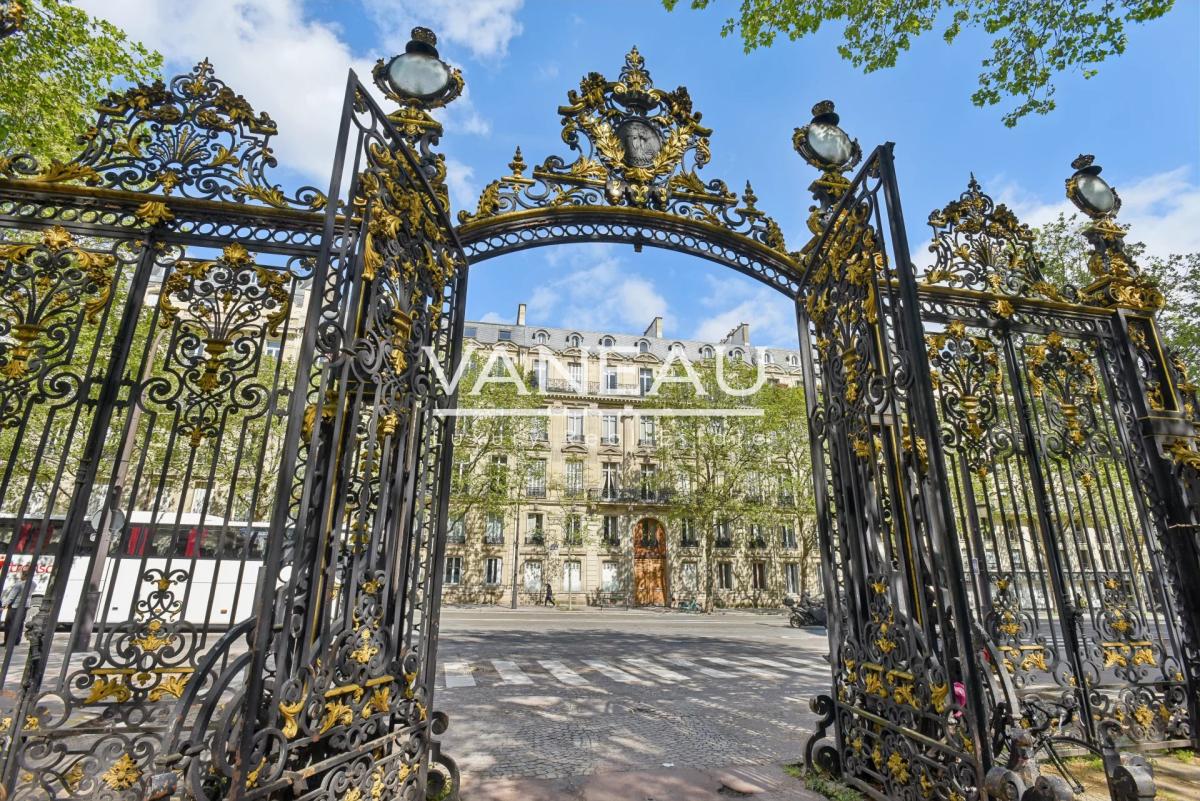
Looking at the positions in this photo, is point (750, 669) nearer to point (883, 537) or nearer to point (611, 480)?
point (883, 537)

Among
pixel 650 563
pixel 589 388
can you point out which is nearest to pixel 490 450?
pixel 589 388

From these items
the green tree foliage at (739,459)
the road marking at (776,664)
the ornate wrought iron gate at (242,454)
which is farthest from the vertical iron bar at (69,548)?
the green tree foliage at (739,459)

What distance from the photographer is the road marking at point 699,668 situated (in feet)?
28.8

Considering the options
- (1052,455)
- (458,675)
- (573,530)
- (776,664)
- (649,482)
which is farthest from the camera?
(649,482)

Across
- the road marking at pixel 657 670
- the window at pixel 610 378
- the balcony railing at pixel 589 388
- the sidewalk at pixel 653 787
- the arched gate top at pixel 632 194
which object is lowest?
the road marking at pixel 657 670

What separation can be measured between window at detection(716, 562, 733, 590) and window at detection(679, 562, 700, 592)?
119cm

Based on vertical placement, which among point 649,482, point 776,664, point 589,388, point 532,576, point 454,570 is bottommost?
point 776,664

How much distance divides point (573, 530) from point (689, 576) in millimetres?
6324

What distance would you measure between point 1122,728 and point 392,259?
651 centimetres

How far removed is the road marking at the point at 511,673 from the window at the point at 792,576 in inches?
831

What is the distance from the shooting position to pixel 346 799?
2811mm

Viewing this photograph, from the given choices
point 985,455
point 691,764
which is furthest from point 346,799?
point 985,455

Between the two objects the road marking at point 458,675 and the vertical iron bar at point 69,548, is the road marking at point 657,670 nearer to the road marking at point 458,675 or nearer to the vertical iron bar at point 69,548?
the road marking at point 458,675

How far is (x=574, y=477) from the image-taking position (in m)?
29.0
